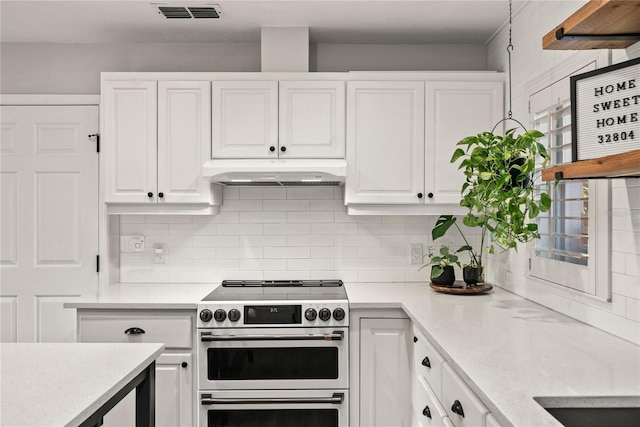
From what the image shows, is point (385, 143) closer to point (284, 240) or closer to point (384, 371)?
point (284, 240)

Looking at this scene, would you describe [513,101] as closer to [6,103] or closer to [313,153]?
[313,153]

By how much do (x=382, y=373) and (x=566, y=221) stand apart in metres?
1.23

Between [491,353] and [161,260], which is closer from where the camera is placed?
[491,353]

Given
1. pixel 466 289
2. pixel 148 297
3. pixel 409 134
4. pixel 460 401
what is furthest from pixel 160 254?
pixel 460 401

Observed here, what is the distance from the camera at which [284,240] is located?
Answer: 3508 mm

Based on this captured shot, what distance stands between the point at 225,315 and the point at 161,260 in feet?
3.09

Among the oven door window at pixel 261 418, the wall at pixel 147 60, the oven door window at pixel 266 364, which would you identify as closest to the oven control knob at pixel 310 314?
the oven door window at pixel 266 364

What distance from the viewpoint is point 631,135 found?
4.96 ft

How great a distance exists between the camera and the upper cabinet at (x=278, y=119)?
316cm

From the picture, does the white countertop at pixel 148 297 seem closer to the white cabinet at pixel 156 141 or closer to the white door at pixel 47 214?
the white door at pixel 47 214

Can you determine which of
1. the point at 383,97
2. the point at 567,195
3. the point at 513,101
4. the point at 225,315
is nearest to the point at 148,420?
the point at 225,315

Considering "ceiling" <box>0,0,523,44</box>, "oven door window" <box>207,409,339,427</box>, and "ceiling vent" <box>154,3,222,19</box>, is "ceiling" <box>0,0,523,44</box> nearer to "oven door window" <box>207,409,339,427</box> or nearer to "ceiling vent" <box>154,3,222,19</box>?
"ceiling vent" <box>154,3,222,19</box>

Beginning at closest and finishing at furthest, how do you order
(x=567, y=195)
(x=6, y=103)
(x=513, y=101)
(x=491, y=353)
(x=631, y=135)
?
(x=631, y=135) → (x=491, y=353) → (x=567, y=195) → (x=513, y=101) → (x=6, y=103)

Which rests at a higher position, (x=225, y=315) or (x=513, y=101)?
(x=513, y=101)
